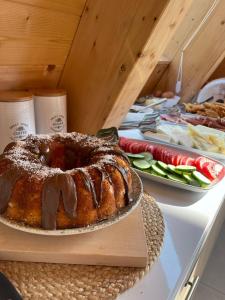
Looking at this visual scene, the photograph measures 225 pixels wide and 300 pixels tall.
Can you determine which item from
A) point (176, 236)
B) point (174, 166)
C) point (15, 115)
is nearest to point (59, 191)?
point (176, 236)

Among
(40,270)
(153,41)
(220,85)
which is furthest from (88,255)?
(220,85)

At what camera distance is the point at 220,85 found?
191 centimetres

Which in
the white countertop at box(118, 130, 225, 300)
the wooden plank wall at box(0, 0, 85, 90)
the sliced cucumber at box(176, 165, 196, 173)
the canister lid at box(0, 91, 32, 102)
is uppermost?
the wooden plank wall at box(0, 0, 85, 90)

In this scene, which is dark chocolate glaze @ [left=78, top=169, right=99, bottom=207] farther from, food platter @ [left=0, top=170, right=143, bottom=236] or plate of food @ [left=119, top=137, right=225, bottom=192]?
plate of food @ [left=119, top=137, right=225, bottom=192]

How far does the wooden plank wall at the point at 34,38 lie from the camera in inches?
27.5

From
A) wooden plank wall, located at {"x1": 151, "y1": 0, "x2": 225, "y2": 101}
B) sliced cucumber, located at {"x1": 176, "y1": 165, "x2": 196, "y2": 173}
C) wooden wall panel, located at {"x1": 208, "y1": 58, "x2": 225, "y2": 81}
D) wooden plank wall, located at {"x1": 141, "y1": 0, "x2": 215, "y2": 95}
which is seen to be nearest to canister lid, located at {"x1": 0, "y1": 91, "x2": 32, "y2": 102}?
sliced cucumber, located at {"x1": 176, "y1": 165, "x2": 196, "y2": 173}

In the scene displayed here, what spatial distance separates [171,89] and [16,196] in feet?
5.76

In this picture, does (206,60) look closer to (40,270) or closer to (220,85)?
(220,85)

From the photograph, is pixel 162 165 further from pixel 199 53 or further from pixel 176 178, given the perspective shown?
pixel 199 53

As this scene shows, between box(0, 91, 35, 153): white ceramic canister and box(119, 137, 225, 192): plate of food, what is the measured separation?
34cm

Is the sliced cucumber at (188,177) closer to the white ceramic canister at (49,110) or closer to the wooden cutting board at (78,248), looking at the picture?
the wooden cutting board at (78,248)

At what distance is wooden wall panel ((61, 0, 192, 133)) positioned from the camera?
76 cm

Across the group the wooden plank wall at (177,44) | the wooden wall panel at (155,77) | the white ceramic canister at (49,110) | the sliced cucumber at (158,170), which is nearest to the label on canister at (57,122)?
Result: the white ceramic canister at (49,110)

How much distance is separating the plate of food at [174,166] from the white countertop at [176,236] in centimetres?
3
